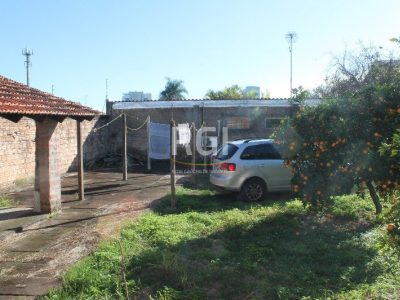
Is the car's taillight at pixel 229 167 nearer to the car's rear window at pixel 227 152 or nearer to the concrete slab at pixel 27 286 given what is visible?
the car's rear window at pixel 227 152

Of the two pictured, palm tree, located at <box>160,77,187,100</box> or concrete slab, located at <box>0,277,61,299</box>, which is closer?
concrete slab, located at <box>0,277,61,299</box>

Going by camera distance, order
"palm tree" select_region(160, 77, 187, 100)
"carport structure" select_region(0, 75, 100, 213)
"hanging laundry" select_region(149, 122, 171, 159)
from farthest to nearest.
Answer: "palm tree" select_region(160, 77, 187, 100) < "hanging laundry" select_region(149, 122, 171, 159) < "carport structure" select_region(0, 75, 100, 213)

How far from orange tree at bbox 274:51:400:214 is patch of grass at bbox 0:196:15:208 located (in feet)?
21.5

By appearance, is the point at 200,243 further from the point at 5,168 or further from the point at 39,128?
the point at 5,168

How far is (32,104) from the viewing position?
824 centimetres

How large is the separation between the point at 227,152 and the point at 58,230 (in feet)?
15.1

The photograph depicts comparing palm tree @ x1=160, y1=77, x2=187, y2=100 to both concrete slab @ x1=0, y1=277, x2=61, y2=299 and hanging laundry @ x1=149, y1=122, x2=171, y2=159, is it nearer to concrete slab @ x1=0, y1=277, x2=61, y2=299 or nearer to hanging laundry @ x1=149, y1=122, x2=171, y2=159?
hanging laundry @ x1=149, y1=122, x2=171, y2=159

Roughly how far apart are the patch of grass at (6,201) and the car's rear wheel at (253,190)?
18.2 ft

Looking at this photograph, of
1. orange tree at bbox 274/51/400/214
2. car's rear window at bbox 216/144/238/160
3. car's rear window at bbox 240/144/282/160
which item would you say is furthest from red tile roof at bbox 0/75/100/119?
orange tree at bbox 274/51/400/214

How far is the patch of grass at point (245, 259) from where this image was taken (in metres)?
5.05

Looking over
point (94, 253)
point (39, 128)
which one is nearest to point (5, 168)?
point (39, 128)

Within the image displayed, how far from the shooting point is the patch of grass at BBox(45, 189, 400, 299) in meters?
5.05

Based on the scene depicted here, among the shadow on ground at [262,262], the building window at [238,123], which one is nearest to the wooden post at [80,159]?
the shadow on ground at [262,262]

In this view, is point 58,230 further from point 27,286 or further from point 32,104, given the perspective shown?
point 27,286
